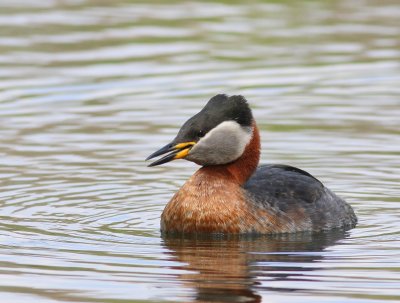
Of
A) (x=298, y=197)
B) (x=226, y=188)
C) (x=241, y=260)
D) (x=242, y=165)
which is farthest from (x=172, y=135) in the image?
(x=241, y=260)

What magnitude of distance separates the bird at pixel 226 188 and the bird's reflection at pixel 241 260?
17 cm

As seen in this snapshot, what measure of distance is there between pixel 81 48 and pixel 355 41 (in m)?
5.60

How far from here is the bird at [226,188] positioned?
14.4 metres

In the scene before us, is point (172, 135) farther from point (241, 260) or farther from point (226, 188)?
point (241, 260)

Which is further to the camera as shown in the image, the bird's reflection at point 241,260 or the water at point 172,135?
the water at point 172,135

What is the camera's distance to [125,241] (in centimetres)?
1410

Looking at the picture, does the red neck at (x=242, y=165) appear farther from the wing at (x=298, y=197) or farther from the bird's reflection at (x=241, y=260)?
the bird's reflection at (x=241, y=260)

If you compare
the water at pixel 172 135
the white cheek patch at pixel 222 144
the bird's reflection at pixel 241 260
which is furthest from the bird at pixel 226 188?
the water at pixel 172 135

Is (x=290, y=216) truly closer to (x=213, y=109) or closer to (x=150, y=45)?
(x=213, y=109)

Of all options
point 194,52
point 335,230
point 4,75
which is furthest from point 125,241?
point 194,52

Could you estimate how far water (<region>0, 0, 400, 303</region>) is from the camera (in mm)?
12453

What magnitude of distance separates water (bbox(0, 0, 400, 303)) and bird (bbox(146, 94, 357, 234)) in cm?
28

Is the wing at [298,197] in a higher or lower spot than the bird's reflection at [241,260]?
higher

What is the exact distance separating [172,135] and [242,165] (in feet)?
17.3
